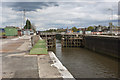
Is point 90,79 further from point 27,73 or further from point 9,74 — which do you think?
point 9,74

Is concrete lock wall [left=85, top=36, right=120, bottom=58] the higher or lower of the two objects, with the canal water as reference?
higher

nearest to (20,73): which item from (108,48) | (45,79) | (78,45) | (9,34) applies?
(45,79)

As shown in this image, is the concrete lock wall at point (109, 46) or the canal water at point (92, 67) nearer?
the canal water at point (92, 67)

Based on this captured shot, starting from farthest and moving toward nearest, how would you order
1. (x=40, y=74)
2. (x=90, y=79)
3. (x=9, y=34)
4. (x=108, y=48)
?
(x=9, y=34)
(x=108, y=48)
(x=90, y=79)
(x=40, y=74)

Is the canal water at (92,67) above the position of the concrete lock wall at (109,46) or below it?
below

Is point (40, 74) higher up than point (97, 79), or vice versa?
point (40, 74)

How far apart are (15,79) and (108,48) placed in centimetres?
2246

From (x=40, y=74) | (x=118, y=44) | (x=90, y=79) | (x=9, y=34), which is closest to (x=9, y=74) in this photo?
(x=40, y=74)

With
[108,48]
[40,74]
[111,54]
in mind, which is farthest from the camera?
[108,48]

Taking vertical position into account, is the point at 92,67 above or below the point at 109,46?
below

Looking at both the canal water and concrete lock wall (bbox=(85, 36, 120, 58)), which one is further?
concrete lock wall (bbox=(85, 36, 120, 58))

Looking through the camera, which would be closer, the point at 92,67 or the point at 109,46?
the point at 92,67

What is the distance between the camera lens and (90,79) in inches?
386

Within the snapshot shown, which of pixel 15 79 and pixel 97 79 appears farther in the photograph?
pixel 97 79
